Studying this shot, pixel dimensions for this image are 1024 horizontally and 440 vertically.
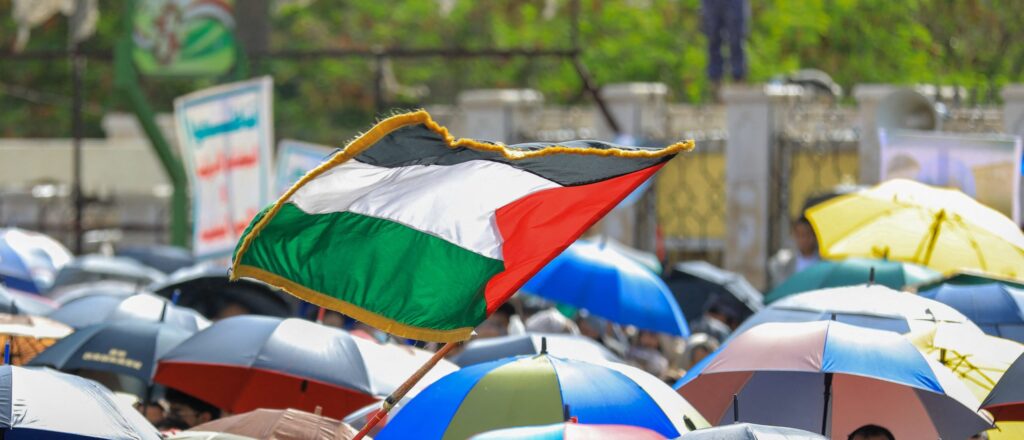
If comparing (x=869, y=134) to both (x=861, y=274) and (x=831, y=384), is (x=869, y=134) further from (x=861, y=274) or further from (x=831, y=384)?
(x=831, y=384)

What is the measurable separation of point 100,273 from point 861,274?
5884mm

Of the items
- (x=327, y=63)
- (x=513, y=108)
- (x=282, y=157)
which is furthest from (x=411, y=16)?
(x=282, y=157)

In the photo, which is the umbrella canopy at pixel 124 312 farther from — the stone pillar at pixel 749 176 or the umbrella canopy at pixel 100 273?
the stone pillar at pixel 749 176

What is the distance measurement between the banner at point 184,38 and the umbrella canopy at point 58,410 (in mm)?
12771

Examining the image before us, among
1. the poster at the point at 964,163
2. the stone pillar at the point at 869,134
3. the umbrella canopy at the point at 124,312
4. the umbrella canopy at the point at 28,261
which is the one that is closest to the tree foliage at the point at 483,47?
the stone pillar at the point at 869,134

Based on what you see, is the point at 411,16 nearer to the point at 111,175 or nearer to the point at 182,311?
the point at 111,175

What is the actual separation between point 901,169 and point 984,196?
1.94 ft

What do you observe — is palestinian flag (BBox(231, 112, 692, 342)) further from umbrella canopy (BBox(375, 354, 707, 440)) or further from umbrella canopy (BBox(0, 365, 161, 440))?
umbrella canopy (BBox(0, 365, 161, 440))

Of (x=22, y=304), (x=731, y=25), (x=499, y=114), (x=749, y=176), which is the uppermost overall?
(x=731, y=25)

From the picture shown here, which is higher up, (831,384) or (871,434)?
(831,384)

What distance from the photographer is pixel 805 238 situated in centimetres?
1254

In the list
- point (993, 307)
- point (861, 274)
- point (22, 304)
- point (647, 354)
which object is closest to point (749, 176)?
point (647, 354)

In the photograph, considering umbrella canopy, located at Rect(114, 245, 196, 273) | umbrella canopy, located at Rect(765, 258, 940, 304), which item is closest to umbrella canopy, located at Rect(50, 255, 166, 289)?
umbrella canopy, located at Rect(114, 245, 196, 273)

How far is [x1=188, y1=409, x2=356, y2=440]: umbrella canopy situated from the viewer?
646cm
